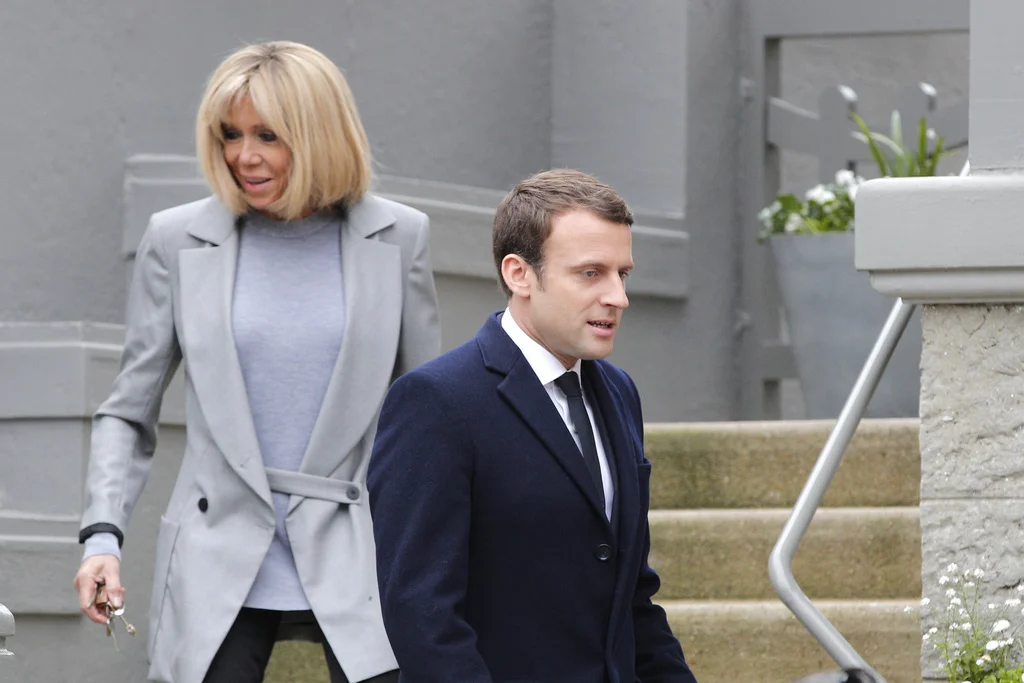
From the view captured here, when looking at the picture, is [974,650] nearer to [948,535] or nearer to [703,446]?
[948,535]

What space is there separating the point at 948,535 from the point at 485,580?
1.19 metres

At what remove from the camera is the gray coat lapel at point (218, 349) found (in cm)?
325

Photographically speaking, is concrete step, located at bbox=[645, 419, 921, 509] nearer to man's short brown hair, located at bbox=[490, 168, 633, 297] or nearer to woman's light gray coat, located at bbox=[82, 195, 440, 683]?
woman's light gray coat, located at bbox=[82, 195, 440, 683]

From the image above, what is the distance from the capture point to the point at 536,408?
2527 millimetres

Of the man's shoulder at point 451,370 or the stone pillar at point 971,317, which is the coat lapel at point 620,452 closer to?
the man's shoulder at point 451,370

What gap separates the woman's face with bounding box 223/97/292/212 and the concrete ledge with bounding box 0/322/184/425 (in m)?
1.45

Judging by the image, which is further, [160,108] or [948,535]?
[160,108]

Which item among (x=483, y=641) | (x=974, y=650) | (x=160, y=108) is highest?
(x=160, y=108)

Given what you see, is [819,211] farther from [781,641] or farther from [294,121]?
[294,121]

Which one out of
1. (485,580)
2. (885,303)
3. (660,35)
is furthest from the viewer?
(660,35)

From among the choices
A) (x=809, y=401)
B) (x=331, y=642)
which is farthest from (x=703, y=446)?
(x=331, y=642)

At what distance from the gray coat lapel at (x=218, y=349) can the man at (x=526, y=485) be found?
29.7 inches

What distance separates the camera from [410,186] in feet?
17.7

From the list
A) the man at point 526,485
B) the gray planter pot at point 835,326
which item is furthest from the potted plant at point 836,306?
the man at point 526,485
